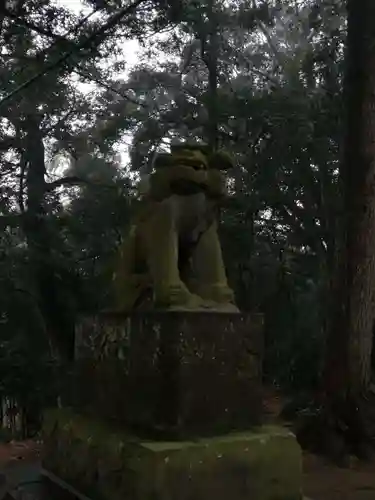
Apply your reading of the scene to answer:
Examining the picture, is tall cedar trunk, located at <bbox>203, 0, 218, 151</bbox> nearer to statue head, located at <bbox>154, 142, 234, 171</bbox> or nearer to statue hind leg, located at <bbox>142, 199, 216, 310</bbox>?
statue head, located at <bbox>154, 142, 234, 171</bbox>

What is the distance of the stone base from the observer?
247 centimetres

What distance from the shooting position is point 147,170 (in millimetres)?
7027

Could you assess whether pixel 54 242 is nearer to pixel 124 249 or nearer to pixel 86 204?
pixel 86 204

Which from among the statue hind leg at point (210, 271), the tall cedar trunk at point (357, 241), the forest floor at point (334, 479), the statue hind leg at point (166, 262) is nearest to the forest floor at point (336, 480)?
the forest floor at point (334, 479)

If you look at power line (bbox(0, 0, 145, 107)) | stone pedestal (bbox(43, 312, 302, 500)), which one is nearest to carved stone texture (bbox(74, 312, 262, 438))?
stone pedestal (bbox(43, 312, 302, 500))

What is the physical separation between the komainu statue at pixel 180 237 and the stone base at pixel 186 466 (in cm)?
61

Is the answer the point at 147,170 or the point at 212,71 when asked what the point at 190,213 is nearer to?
the point at 147,170

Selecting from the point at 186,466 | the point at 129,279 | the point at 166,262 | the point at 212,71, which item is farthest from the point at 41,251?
the point at 186,466

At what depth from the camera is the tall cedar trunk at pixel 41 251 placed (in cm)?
746

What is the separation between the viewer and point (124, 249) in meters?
3.22

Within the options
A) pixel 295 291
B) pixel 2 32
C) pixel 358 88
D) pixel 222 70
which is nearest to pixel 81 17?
pixel 2 32

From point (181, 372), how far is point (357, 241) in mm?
3475

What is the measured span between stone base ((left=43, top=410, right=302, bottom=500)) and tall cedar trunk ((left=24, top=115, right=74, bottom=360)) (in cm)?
459

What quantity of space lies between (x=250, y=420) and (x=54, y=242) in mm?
5281
